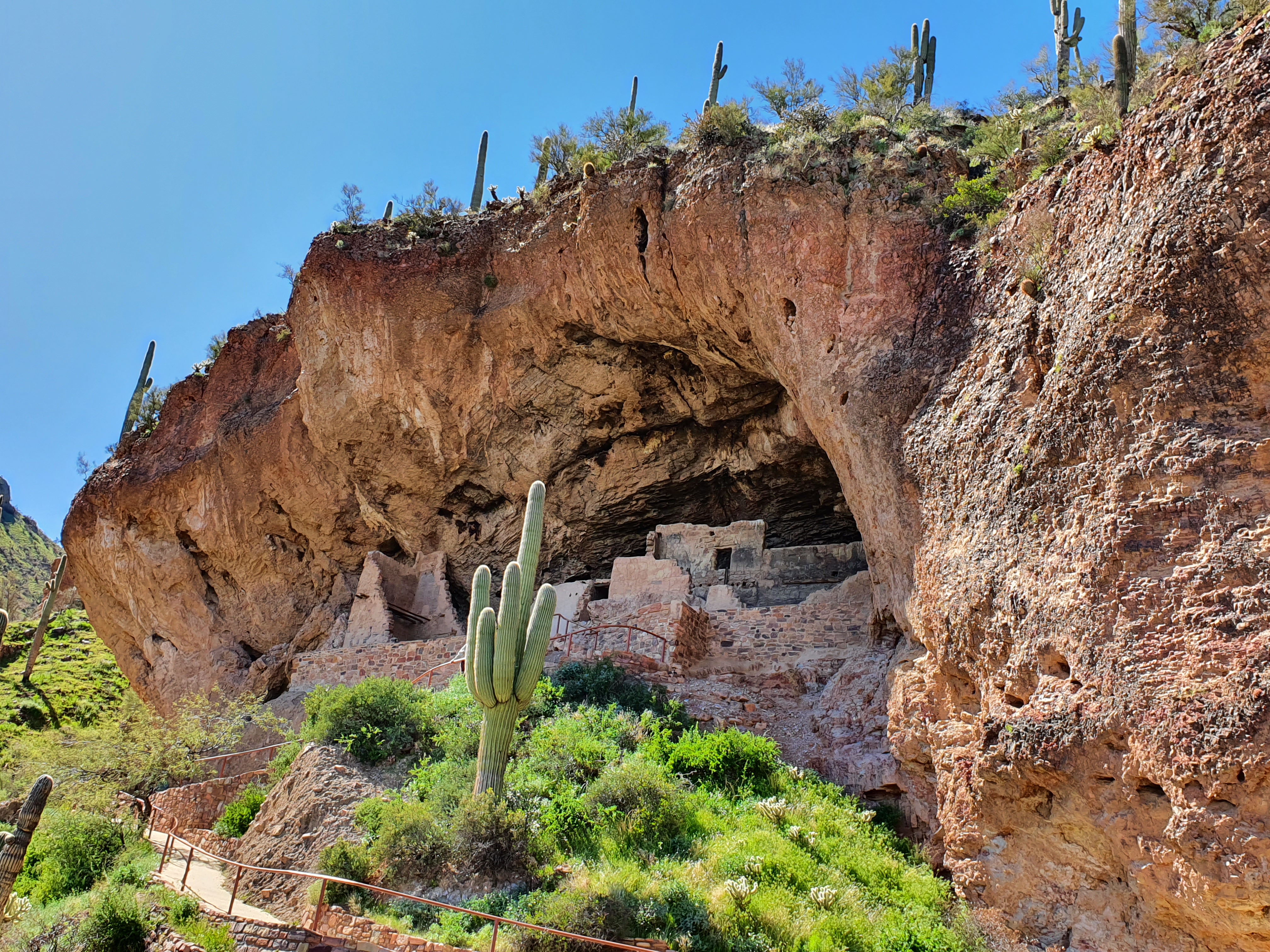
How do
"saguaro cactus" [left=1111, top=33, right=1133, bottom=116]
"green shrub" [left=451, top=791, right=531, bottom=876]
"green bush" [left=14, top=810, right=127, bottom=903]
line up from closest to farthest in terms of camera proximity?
"green shrub" [left=451, top=791, right=531, bottom=876] → "saguaro cactus" [left=1111, top=33, right=1133, bottom=116] → "green bush" [left=14, top=810, right=127, bottom=903]

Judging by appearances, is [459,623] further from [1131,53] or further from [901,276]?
[1131,53]

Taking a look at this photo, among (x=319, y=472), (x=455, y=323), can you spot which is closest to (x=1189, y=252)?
(x=455, y=323)

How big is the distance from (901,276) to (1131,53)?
12.5 ft

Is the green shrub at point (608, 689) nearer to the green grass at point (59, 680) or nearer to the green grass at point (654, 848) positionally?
the green grass at point (654, 848)

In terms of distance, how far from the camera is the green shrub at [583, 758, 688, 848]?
11.2 m

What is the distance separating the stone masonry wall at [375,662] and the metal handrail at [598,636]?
6.01ft

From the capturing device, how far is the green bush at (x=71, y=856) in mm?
12414

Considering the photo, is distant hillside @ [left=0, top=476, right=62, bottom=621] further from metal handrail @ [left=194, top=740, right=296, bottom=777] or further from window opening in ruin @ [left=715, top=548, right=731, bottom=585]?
window opening in ruin @ [left=715, top=548, right=731, bottom=585]

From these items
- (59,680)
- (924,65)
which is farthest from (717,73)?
(59,680)

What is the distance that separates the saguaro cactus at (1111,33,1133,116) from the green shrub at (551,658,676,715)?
9380 millimetres

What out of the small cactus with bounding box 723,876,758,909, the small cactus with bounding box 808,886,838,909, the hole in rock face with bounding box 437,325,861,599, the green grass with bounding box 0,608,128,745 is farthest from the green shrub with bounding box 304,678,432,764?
the green grass with bounding box 0,608,128,745

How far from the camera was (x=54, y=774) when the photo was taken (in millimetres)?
15523

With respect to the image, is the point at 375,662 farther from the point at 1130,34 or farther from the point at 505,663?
the point at 1130,34

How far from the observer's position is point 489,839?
424 inches
